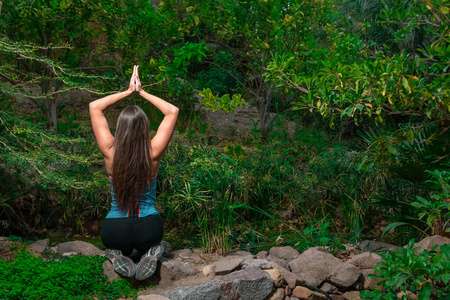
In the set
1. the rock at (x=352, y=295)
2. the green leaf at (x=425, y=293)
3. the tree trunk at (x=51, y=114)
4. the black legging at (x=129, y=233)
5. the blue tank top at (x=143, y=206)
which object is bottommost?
the rock at (x=352, y=295)

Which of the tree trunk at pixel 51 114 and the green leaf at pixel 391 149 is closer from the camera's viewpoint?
the green leaf at pixel 391 149

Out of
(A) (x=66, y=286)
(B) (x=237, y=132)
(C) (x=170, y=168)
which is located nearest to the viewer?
(A) (x=66, y=286)

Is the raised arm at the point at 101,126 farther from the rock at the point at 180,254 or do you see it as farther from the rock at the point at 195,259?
the rock at the point at 195,259

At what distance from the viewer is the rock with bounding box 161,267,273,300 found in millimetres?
3746

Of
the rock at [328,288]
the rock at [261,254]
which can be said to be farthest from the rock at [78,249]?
the rock at [328,288]

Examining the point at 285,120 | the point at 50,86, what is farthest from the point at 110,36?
the point at 285,120

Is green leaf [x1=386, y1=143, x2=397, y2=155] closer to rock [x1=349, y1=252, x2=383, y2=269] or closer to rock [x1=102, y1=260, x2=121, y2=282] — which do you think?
rock [x1=349, y1=252, x2=383, y2=269]

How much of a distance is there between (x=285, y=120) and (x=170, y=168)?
5063mm

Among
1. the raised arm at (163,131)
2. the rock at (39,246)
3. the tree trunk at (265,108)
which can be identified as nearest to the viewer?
the raised arm at (163,131)

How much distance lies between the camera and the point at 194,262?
457 cm

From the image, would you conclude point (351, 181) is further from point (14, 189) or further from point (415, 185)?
point (14, 189)

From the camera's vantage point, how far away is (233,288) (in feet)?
13.0

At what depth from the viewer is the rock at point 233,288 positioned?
3746 mm

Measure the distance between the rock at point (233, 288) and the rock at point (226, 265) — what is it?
136 mm
